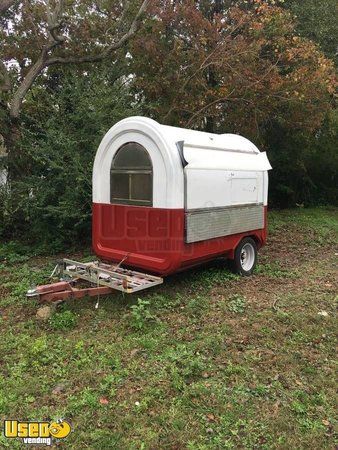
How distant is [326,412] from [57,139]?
6.78m

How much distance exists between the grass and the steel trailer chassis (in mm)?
215

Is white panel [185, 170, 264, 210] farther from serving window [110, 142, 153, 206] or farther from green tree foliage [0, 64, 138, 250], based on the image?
green tree foliage [0, 64, 138, 250]

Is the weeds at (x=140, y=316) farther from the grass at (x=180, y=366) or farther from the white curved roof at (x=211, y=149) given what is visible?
the white curved roof at (x=211, y=149)

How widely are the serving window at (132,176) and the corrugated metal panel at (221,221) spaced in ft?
2.18

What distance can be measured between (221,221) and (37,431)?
3870mm

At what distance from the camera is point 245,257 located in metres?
7.09

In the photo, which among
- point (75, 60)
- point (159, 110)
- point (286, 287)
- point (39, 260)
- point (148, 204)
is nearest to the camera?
point (148, 204)

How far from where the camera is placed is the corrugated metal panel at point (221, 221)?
5492 mm

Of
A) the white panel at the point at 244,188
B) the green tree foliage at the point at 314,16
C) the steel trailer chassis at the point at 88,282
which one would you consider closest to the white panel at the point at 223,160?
the white panel at the point at 244,188

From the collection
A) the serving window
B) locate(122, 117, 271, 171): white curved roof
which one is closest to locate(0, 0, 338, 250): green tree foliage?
the serving window

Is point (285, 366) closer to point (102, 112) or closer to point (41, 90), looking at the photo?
point (102, 112)

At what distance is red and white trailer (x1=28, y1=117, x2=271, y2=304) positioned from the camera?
531cm

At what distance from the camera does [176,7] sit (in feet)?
34.8

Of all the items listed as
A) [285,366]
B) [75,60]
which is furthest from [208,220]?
[75,60]
